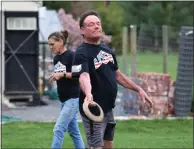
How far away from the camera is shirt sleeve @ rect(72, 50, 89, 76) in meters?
5.82

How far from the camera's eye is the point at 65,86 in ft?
25.2

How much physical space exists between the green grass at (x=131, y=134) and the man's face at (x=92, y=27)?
3.74 meters

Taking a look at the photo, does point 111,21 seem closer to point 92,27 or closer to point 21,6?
point 21,6

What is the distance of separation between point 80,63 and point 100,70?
23 cm

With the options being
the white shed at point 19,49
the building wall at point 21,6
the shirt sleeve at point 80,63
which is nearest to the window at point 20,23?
the white shed at point 19,49

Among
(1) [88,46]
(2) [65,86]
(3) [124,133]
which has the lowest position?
(3) [124,133]

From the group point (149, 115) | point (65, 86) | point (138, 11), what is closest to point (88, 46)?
point (65, 86)

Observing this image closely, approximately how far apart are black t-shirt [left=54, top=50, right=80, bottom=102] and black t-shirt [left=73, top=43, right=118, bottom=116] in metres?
1.62

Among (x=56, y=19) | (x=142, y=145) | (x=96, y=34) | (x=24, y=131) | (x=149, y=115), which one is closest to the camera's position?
A: (x=96, y=34)

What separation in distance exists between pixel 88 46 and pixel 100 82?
0.38 m

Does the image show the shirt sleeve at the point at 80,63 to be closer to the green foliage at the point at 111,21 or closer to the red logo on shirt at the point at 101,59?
the red logo on shirt at the point at 101,59

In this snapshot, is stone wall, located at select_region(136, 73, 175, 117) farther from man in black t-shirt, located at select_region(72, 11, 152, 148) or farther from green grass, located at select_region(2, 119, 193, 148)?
man in black t-shirt, located at select_region(72, 11, 152, 148)

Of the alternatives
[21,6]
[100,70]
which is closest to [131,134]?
[100,70]

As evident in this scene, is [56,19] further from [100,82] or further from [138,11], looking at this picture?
[138,11]
